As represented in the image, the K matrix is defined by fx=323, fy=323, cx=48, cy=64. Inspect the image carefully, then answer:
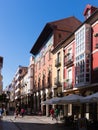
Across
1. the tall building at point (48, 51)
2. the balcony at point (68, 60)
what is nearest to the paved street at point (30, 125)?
the balcony at point (68, 60)

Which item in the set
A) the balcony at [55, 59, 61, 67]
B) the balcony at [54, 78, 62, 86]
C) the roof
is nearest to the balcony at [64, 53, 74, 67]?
the balcony at [55, 59, 61, 67]

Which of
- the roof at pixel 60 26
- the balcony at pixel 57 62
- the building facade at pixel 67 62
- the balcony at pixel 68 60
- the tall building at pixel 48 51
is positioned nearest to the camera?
the building facade at pixel 67 62

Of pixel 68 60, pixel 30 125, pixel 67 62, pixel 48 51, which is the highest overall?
pixel 48 51

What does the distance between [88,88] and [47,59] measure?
70.9 feet

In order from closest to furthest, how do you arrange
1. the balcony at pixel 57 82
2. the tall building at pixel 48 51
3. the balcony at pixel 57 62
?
1. the balcony at pixel 57 82
2. the balcony at pixel 57 62
3. the tall building at pixel 48 51

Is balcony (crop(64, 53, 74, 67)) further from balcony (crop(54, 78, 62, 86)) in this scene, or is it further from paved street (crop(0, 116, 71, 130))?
paved street (crop(0, 116, 71, 130))

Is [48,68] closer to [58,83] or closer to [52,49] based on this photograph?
[52,49]

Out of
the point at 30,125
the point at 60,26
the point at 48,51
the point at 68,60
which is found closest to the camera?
the point at 30,125

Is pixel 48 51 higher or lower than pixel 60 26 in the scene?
lower

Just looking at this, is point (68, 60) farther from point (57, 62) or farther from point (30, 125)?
point (30, 125)

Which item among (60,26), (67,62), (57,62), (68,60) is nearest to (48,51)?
(60,26)

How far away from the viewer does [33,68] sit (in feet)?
214

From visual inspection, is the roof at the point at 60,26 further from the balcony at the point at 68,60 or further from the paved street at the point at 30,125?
the paved street at the point at 30,125

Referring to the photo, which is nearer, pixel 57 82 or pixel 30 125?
pixel 30 125
